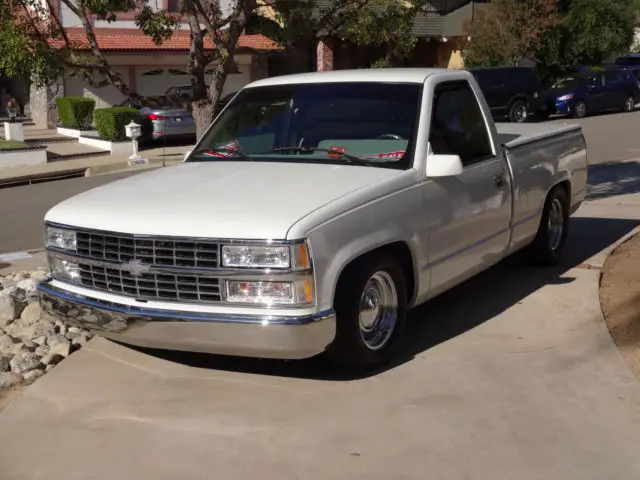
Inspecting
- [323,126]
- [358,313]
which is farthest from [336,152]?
[358,313]

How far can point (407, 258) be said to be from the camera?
5488 mm

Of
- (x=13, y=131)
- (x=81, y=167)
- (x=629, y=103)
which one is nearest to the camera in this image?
(x=81, y=167)

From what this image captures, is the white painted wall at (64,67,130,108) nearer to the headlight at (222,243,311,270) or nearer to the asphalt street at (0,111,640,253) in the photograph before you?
the asphalt street at (0,111,640,253)

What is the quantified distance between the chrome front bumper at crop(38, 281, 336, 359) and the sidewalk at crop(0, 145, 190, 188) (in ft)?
44.1

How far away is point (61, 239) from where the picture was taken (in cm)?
532

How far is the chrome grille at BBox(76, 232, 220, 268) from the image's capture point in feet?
15.4

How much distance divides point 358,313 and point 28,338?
2754mm

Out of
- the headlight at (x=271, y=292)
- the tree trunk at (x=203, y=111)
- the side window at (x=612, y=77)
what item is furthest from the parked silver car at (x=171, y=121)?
the headlight at (x=271, y=292)

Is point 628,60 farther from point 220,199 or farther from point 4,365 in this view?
point 4,365

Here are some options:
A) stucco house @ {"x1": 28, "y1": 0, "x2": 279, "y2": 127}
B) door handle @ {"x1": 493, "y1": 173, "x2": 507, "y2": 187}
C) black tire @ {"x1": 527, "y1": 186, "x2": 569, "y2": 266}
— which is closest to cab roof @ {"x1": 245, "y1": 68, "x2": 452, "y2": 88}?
door handle @ {"x1": 493, "y1": 173, "x2": 507, "y2": 187}

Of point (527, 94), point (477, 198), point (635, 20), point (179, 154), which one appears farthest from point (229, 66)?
point (635, 20)

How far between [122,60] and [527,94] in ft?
44.3

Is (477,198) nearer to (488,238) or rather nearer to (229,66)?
(488,238)

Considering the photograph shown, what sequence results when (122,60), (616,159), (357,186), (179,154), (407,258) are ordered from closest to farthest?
(357,186) < (407,258) < (616,159) < (179,154) < (122,60)
